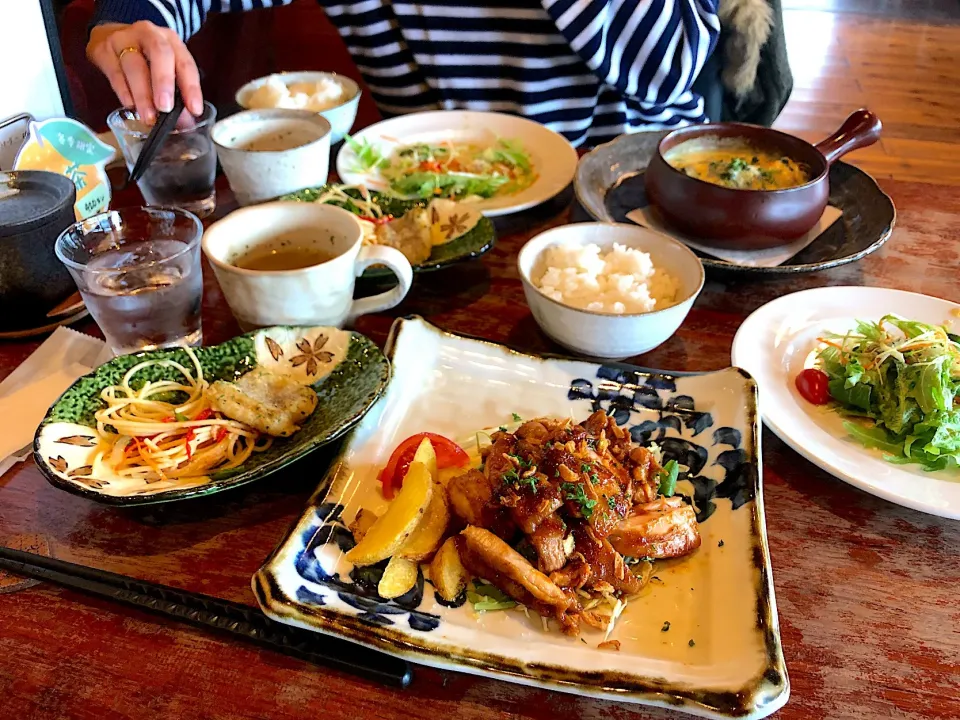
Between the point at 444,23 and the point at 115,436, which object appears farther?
the point at 444,23

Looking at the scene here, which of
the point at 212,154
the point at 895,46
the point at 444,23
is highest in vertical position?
the point at 444,23

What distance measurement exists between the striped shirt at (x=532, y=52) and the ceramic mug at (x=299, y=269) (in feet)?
4.29

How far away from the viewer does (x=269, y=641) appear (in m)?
1.06

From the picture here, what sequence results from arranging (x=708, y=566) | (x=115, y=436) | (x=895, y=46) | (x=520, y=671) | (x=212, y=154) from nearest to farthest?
(x=520, y=671), (x=708, y=566), (x=115, y=436), (x=212, y=154), (x=895, y=46)

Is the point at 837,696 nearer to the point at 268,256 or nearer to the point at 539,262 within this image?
the point at 539,262

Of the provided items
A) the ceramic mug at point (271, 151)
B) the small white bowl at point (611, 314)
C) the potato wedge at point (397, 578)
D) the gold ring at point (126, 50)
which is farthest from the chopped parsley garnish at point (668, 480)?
the gold ring at point (126, 50)

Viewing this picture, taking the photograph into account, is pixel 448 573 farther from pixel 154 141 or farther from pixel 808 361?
pixel 154 141

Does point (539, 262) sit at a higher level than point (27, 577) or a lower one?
higher

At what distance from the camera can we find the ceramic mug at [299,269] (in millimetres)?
1472

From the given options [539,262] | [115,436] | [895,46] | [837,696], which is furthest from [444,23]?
[895,46]

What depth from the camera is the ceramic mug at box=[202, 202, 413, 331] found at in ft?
4.83

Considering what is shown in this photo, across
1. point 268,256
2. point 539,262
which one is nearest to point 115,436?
point 268,256

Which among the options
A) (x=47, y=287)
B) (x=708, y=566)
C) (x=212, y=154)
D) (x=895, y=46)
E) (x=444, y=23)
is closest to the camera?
(x=708, y=566)

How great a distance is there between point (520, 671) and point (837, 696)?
0.46 m
